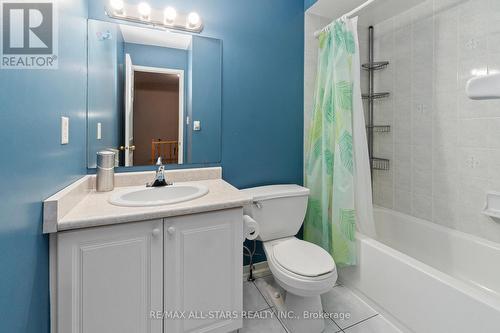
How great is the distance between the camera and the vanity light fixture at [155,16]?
4.94ft

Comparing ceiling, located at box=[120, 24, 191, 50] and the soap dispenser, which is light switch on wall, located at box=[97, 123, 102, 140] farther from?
ceiling, located at box=[120, 24, 191, 50]

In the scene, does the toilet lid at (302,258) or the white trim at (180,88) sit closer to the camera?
the toilet lid at (302,258)

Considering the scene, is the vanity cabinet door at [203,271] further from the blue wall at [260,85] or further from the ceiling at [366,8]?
the ceiling at [366,8]

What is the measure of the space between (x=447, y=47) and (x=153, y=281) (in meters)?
2.46

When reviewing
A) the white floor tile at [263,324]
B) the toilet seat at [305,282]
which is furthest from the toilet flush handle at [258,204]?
the white floor tile at [263,324]

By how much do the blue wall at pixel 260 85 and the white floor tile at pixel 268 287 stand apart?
76 centimetres

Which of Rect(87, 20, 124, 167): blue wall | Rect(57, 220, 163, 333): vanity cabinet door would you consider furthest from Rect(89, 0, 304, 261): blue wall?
Rect(57, 220, 163, 333): vanity cabinet door

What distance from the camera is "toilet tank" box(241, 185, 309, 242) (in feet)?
5.49

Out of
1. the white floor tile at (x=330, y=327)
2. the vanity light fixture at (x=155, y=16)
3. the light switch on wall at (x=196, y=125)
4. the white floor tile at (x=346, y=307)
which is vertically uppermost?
the vanity light fixture at (x=155, y=16)

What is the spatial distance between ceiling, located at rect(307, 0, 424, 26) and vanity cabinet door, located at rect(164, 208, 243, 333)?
177cm

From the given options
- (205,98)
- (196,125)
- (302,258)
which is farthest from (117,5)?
(302,258)

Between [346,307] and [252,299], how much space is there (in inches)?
24.9

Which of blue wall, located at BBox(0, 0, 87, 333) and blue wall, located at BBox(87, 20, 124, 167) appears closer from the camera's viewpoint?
blue wall, located at BBox(0, 0, 87, 333)

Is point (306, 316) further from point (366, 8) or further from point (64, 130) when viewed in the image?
point (366, 8)
